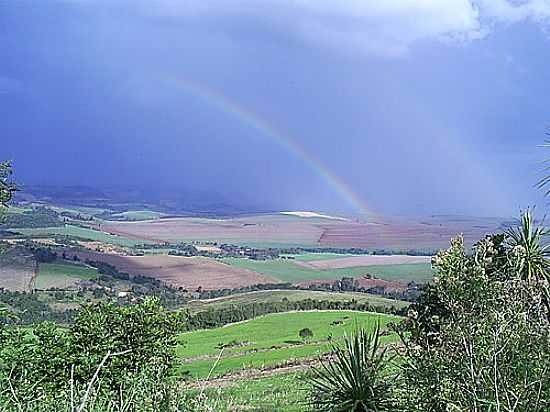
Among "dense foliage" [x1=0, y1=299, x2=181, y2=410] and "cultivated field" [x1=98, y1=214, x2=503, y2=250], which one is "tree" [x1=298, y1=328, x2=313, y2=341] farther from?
"cultivated field" [x1=98, y1=214, x2=503, y2=250]

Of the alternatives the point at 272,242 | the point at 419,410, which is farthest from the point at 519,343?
the point at 272,242

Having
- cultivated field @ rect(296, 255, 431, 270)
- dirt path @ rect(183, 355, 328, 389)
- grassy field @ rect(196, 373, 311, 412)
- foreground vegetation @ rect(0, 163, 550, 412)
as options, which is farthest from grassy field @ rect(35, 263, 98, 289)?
foreground vegetation @ rect(0, 163, 550, 412)

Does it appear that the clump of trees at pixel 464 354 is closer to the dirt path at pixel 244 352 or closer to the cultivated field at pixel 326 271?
the dirt path at pixel 244 352

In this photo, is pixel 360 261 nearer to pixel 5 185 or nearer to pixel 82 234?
pixel 82 234

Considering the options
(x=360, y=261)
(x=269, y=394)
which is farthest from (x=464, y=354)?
(x=360, y=261)

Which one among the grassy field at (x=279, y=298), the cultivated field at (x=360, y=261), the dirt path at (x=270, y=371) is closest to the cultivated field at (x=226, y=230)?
the cultivated field at (x=360, y=261)

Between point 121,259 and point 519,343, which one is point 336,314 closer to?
point 121,259
